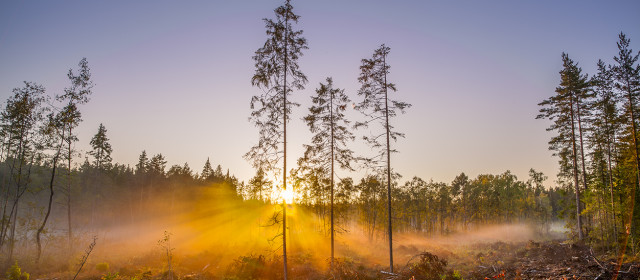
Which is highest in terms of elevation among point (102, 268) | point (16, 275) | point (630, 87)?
point (630, 87)

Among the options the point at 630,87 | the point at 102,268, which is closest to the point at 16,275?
the point at 102,268

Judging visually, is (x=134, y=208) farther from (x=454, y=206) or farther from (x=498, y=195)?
(x=498, y=195)

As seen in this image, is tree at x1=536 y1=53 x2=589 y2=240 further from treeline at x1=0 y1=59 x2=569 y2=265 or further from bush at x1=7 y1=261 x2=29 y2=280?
bush at x1=7 y1=261 x2=29 y2=280

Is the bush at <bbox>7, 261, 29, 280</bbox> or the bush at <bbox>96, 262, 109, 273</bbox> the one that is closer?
the bush at <bbox>7, 261, 29, 280</bbox>

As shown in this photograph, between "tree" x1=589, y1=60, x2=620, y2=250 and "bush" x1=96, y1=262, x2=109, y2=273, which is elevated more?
"tree" x1=589, y1=60, x2=620, y2=250

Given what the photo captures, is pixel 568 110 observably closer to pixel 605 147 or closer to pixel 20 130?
pixel 605 147

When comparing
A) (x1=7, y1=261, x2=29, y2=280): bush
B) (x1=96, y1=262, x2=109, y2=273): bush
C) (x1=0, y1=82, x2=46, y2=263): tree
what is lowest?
(x1=96, y1=262, x2=109, y2=273): bush

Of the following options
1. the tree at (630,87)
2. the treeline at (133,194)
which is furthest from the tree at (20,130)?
the tree at (630,87)

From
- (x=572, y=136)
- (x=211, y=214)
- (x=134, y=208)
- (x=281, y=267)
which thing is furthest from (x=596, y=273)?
(x=134, y=208)

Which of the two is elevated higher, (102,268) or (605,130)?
(605,130)

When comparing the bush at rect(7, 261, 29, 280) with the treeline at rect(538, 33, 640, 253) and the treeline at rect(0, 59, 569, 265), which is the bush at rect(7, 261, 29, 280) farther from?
the treeline at rect(538, 33, 640, 253)

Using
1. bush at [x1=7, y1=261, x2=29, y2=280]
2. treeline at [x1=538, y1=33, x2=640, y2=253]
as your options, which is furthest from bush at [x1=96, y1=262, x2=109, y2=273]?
treeline at [x1=538, y1=33, x2=640, y2=253]

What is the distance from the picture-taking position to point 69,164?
23.5 meters

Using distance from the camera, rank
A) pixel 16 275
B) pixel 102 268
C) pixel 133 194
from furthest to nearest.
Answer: pixel 133 194 → pixel 102 268 → pixel 16 275
